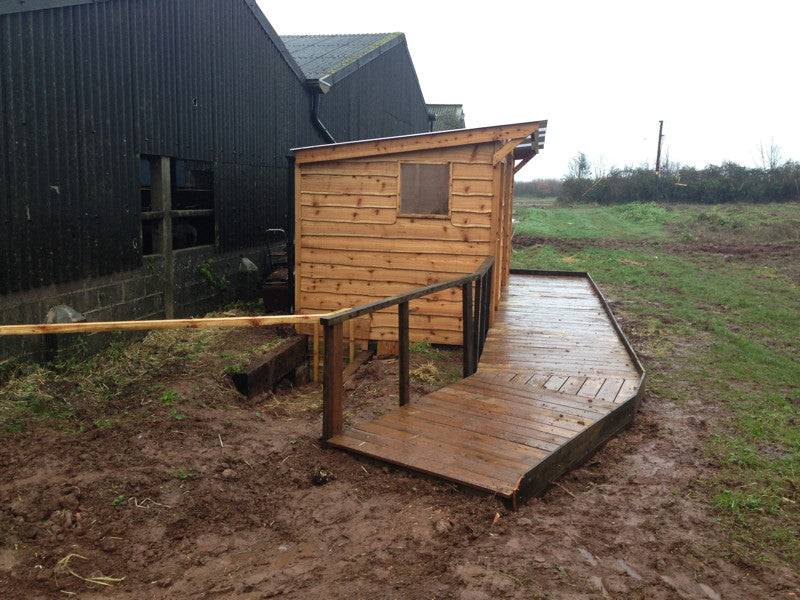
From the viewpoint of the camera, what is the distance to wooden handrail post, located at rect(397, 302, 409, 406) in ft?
17.3

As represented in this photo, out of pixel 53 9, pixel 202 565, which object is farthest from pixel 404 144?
pixel 202 565

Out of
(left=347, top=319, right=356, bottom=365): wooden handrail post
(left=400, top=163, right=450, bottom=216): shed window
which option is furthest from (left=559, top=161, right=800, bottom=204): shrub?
(left=347, top=319, right=356, bottom=365): wooden handrail post

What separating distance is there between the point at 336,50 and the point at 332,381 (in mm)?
15011

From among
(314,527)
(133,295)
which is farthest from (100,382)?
(314,527)

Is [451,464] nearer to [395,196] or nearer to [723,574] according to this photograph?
[723,574]

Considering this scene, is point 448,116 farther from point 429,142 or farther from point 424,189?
point 429,142

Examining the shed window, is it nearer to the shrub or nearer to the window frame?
the window frame

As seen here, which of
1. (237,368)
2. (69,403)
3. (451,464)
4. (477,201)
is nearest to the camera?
(451,464)

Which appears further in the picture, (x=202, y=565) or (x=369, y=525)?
(x=369, y=525)

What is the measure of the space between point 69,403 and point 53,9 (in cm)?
377

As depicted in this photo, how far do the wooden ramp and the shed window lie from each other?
5.57ft

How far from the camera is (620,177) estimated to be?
1448 inches

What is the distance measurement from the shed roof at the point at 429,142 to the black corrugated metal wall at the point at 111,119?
1.97 metres

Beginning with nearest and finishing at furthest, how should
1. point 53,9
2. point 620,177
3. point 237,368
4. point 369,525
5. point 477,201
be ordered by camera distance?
point 369,525, point 53,9, point 237,368, point 477,201, point 620,177
